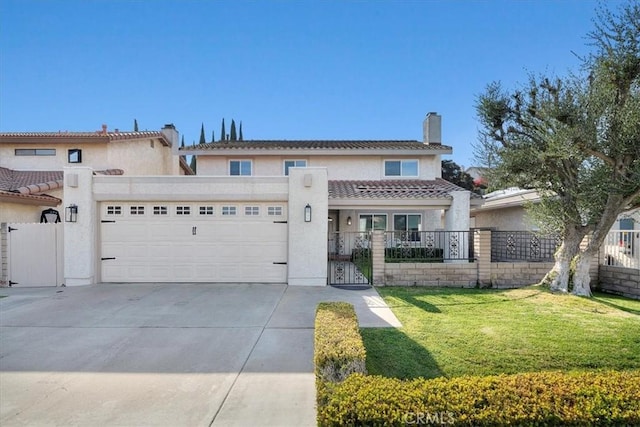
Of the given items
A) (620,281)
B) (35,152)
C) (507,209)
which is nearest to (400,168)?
(507,209)

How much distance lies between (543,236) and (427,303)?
5.41m

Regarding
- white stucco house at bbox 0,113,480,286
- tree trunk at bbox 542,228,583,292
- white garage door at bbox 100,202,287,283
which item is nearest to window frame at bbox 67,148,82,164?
white stucco house at bbox 0,113,480,286

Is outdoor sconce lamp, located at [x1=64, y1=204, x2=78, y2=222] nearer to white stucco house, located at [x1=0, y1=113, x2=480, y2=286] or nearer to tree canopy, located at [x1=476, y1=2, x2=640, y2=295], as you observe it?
white stucco house, located at [x1=0, y1=113, x2=480, y2=286]

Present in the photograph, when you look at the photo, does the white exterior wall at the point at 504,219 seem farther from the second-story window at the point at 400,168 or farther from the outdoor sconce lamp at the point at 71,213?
the outdoor sconce lamp at the point at 71,213

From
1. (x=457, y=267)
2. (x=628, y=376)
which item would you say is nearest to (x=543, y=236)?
(x=457, y=267)

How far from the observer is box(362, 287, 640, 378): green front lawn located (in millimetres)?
4707

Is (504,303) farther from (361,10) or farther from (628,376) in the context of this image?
(361,10)

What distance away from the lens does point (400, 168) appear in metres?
18.4

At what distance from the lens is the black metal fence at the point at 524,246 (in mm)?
11555

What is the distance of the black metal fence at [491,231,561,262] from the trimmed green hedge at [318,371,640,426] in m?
9.09

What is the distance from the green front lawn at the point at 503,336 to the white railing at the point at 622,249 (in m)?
1.52

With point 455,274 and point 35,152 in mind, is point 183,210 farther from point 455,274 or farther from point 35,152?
point 35,152

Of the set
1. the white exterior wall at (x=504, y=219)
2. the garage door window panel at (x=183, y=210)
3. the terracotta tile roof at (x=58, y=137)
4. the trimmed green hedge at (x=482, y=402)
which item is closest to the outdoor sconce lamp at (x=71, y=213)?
the garage door window panel at (x=183, y=210)

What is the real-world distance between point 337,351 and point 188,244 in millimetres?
8490
